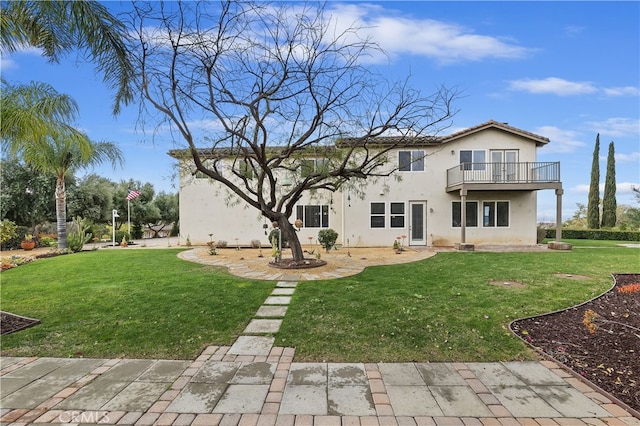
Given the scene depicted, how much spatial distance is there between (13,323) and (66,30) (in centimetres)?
451

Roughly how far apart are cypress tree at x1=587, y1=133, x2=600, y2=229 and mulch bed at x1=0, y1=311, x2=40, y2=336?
3307 cm

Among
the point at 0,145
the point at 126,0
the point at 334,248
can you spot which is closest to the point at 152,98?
the point at 126,0

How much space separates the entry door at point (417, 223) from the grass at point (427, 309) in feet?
19.7

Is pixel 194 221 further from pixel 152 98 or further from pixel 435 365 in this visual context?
pixel 435 365

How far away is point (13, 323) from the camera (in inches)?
190

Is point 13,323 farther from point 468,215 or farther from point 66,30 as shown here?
point 468,215

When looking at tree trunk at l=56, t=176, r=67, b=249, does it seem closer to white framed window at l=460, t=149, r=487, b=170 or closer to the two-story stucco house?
the two-story stucco house

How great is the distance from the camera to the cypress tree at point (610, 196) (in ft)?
81.6

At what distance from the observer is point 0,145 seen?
5.25 meters

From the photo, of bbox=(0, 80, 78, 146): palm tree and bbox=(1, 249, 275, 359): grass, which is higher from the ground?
bbox=(0, 80, 78, 146): palm tree

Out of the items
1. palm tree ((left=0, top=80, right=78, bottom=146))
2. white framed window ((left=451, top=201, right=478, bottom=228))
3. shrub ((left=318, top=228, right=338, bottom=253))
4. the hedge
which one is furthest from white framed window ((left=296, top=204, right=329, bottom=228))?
the hedge

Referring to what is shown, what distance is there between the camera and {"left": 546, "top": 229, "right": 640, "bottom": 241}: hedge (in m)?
19.8

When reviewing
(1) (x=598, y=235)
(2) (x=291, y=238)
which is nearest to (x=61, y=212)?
(2) (x=291, y=238)

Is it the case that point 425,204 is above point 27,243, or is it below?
above
